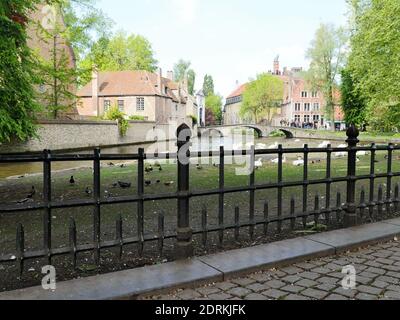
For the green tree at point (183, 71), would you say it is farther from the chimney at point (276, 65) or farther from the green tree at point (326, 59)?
the green tree at point (326, 59)

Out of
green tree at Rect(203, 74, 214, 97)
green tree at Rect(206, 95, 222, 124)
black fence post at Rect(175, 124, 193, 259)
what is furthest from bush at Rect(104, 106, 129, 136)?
green tree at Rect(203, 74, 214, 97)

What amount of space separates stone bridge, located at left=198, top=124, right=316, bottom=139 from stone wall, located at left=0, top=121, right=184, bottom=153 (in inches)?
883

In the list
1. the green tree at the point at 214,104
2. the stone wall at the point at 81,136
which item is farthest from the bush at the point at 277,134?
the green tree at the point at 214,104

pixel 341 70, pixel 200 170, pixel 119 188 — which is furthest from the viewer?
pixel 341 70

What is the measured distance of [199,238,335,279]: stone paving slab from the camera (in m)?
3.95

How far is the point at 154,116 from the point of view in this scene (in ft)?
193

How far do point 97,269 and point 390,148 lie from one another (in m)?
4.44

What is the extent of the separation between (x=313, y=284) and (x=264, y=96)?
79.2 meters

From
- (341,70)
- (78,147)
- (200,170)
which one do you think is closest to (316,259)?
(200,170)

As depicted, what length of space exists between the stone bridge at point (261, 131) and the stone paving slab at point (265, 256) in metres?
51.4

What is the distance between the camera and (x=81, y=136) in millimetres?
34500

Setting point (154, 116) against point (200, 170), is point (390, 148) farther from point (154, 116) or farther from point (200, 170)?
point (154, 116)

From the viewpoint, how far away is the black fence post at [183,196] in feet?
13.7

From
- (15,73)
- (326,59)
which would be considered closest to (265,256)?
(15,73)
